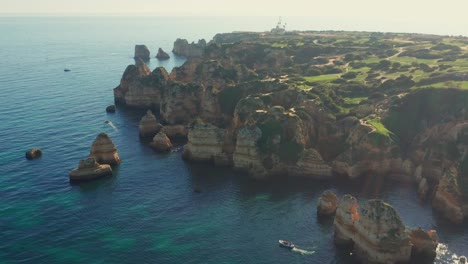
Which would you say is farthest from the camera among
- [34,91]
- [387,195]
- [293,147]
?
[34,91]

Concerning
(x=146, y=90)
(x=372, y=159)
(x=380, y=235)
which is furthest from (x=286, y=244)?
(x=146, y=90)

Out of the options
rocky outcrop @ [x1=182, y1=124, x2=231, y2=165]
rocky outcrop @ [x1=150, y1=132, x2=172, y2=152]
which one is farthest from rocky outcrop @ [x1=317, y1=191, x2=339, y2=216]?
rocky outcrop @ [x1=150, y1=132, x2=172, y2=152]

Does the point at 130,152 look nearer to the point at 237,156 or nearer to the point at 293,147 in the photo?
the point at 237,156

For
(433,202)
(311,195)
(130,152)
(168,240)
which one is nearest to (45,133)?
(130,152)

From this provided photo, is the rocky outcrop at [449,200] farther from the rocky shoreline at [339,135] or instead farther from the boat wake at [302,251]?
the boat wake at [302,251]

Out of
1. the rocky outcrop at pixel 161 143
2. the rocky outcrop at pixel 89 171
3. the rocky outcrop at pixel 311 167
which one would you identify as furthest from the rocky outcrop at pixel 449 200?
the rocky outcrop at pixel 89 171

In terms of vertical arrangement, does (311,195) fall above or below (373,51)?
below
